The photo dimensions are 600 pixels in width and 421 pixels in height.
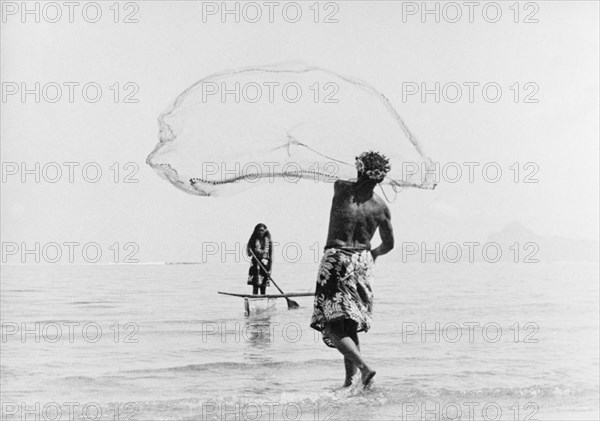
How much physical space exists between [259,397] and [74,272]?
5.10 metres

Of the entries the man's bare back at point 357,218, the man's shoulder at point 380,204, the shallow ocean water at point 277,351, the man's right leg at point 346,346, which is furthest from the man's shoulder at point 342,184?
the shallow ocean water at point 277,351

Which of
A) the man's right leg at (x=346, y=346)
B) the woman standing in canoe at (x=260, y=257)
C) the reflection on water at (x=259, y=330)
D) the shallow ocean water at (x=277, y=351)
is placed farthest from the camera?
the woman standing in canoe at (x=260, y=257)

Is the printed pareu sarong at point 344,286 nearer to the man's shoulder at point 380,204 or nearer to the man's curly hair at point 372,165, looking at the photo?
the man's shoulder at point 380,204

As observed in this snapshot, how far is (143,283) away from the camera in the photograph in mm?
12062

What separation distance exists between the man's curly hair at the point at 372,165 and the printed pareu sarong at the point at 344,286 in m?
0.49

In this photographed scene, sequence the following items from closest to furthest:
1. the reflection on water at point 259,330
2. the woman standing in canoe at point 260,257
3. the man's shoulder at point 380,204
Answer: the man's shoulder at point 380,204 < the reflection on water at point 259,330 < the woman standing in canoe at point 260,257

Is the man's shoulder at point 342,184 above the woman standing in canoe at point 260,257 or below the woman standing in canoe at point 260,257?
above

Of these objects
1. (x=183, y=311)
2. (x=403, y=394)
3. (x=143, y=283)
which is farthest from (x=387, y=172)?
(x=143, y=283)

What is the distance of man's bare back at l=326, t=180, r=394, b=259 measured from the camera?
20.9 ft

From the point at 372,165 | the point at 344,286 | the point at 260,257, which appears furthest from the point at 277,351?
the point at 372,165

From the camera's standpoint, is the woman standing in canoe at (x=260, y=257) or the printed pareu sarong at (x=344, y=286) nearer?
the printed pareu sarong at (x=344, y=286)

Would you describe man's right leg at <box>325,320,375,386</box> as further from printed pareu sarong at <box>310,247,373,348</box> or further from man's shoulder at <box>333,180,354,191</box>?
man's shoulder at <box>333,180,354,191</box>

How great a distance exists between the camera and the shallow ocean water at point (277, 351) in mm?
6602

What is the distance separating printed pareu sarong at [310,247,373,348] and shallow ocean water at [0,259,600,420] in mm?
546
